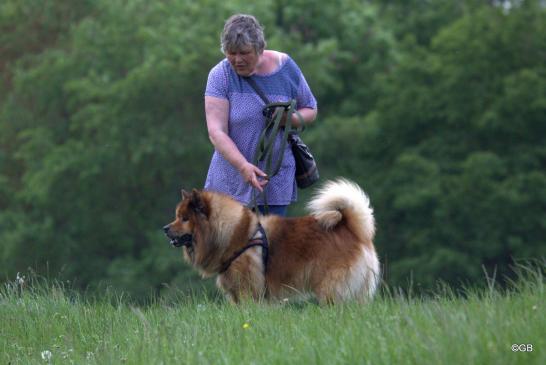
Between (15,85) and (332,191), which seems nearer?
(332,191)

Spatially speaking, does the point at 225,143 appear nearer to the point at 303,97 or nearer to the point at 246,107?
the point at 246,107

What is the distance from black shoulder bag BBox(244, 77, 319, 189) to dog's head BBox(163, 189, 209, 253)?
1.83 feet

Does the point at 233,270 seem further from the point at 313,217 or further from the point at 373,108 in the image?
the point at 373,108

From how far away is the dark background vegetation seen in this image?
1028 inches

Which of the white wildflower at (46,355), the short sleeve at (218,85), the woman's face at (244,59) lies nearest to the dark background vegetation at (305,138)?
the short sleeve at (218,85)

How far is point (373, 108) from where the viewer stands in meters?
30.7

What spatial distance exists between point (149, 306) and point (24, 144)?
2336 cm

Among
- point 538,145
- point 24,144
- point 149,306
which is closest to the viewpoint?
point 149,306

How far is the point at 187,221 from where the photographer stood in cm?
714

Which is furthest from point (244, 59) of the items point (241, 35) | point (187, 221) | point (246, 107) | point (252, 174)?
point (187, 221)

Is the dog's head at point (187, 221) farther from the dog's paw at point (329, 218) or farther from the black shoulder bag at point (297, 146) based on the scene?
the dog's paw at point (329, 218)

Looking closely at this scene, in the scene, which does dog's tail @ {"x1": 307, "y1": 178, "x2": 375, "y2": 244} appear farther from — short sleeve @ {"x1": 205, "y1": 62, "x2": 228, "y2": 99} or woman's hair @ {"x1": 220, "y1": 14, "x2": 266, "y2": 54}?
woman's hair @ {"x1": 220, "y1": 14, "x2": 266, "y2": 54}

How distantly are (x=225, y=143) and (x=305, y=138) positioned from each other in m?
20.5

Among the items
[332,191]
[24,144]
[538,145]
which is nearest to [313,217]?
[332,191]
